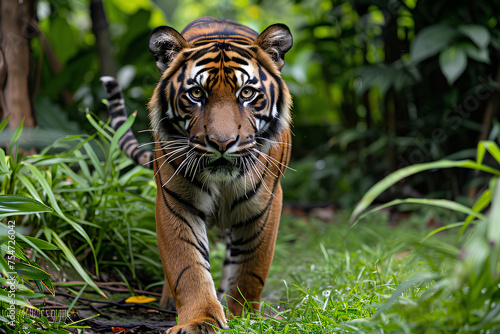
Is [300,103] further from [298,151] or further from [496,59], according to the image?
[496,59]

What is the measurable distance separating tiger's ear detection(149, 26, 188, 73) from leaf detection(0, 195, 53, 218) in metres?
0.90

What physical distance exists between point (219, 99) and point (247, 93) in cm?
16

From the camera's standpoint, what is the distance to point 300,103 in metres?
6.88

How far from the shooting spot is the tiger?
224cm

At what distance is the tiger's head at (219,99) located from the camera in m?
2.22

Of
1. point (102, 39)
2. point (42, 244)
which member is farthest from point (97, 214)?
point (102, 39)

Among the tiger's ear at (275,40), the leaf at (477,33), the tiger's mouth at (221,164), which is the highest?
the leaf at (477,33)

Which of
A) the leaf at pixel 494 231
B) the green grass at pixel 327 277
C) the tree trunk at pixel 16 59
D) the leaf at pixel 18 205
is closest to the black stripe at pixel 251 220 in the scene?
the green grass at pixel 327 277

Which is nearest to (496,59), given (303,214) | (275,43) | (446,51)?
(446,51)

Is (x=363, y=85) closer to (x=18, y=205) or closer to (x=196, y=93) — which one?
(x=196, y=93)

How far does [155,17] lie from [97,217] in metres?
4.91

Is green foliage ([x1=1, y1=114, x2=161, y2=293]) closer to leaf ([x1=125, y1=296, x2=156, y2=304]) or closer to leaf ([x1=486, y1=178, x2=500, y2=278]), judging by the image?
leaf ([x1=125, y1=296, x2=156, y2=304])

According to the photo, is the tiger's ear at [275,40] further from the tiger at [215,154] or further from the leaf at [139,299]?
the leaf at [139,299]

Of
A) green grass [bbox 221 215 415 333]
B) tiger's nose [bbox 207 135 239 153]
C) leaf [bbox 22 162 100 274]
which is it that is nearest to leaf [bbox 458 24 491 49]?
green grass [bbox 221 215 415 333]
